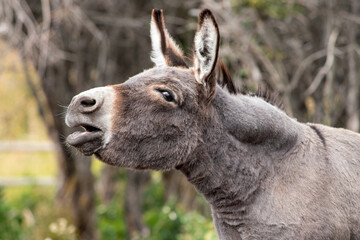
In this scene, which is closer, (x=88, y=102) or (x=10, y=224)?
(x=88, y=102)

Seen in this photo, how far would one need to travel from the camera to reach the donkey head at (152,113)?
3.42 metres

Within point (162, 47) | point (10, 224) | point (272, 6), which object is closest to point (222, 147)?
point (162, 47)

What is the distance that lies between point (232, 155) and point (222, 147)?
0.08m

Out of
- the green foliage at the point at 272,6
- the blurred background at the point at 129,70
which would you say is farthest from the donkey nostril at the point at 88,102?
the green foliage at the point at 272,6

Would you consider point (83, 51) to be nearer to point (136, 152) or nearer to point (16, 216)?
point (16, 216)

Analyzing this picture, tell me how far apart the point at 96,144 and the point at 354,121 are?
4785mm

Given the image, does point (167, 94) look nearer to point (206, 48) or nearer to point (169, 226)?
point (206, 48)

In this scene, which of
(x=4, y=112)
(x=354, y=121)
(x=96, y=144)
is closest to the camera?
(x=96, y=144)

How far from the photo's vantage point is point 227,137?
370cm

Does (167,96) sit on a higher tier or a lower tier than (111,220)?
higher

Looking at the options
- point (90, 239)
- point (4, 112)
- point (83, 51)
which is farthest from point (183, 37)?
point (4, 112)

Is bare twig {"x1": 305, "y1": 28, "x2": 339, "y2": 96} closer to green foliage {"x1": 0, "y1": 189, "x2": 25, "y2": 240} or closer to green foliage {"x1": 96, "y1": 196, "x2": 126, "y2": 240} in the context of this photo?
green foliage {"x1": 0, "y1": 189, "x2": 25, "y2": 240}

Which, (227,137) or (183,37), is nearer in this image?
(227,137)

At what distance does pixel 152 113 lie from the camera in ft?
11.5
